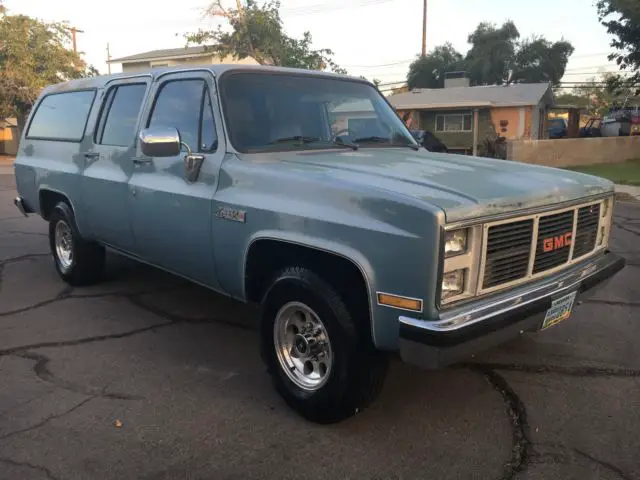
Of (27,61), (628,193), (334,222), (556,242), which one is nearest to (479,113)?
(628,193)

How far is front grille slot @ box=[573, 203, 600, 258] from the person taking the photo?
346 cm

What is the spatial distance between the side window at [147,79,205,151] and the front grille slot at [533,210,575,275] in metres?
2.21

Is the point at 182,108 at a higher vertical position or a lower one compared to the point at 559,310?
higher

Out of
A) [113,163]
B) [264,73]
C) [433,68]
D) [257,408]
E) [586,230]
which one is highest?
[433,68]

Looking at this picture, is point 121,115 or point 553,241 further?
point 121,115

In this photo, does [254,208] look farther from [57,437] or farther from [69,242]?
[69,242]

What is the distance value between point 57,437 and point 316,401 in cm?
139

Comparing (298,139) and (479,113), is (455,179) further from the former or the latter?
(479,113)

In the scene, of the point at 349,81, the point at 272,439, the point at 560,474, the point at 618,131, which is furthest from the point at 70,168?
the point at 618,131

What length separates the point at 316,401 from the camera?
320 cm

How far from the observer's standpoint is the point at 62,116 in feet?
19.0

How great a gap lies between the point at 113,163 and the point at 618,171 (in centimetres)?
1882

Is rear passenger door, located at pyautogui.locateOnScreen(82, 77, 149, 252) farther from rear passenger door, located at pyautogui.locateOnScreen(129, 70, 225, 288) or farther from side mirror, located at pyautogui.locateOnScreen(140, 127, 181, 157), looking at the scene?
side mirror, located at pyautogui.locateOnScreen(140, 127, 181, 157)

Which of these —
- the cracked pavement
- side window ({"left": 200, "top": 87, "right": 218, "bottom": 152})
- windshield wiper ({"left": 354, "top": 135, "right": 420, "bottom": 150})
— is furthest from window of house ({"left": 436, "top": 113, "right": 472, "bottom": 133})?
side window ({"left": 200, "top": 87, "right": 218, "bottom": 152})
